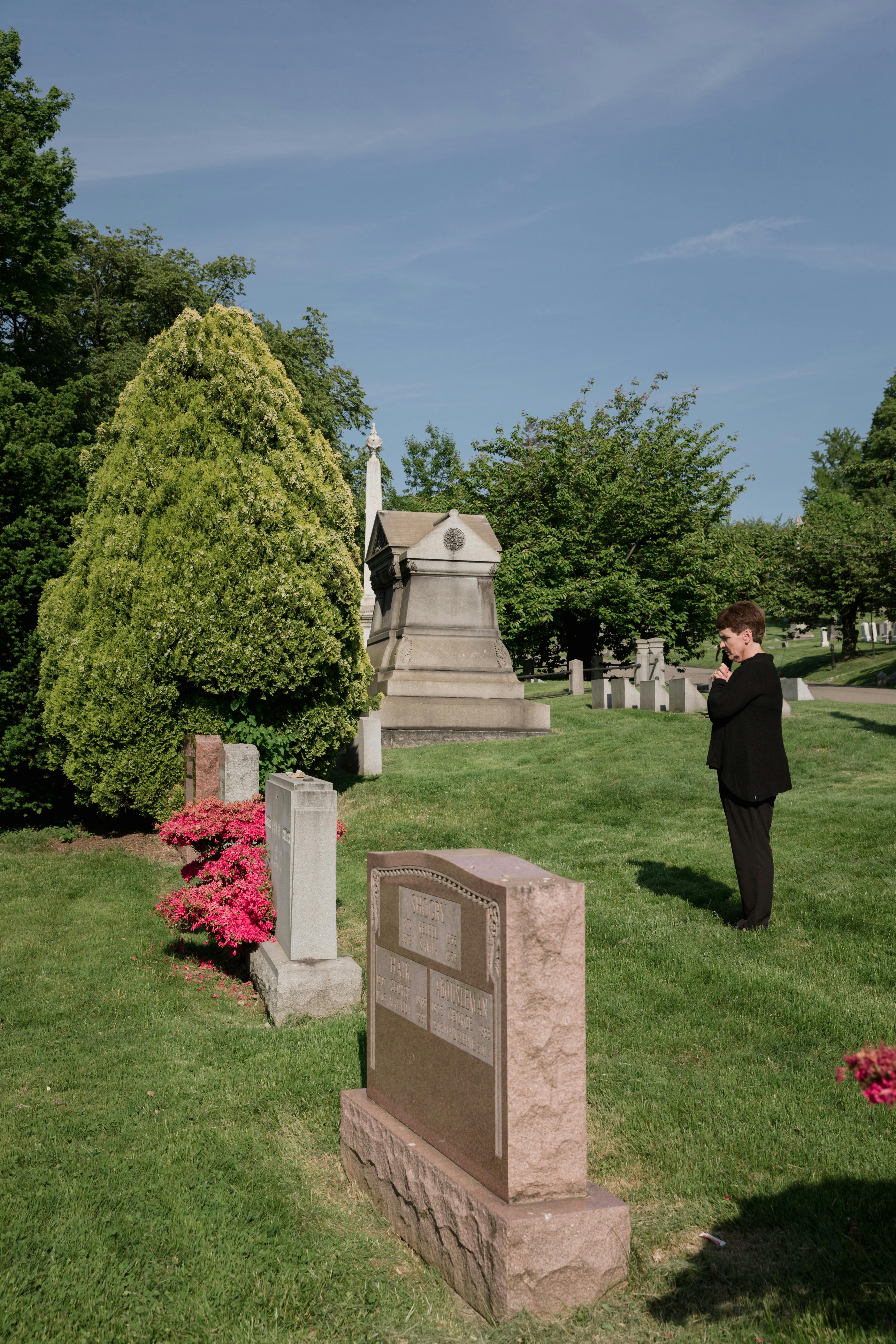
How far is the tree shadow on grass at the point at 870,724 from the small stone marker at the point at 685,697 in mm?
2498

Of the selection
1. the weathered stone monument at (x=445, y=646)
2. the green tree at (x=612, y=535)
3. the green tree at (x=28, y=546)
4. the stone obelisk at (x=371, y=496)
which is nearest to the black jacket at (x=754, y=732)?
the green tree at (x=28, y=546)

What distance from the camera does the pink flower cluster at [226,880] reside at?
7129 millimetres

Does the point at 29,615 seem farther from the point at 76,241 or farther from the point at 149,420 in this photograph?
the point at 76,241

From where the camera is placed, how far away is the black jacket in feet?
22.1

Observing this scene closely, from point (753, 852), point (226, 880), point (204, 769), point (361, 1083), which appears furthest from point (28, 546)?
point (753, 852)

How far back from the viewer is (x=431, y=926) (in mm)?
3713

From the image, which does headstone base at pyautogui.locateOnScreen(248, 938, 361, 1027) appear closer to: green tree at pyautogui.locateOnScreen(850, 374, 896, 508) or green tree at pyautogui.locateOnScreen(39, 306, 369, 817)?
green tree at pyautogui.locateOnScreen(39, 306, 369, 817)

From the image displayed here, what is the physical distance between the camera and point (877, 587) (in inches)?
1410

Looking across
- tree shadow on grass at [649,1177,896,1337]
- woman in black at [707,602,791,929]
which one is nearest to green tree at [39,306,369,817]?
woman in black at [707,602,791,929]

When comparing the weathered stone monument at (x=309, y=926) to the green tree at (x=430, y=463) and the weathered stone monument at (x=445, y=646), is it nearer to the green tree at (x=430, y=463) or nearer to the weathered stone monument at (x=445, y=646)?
the weathered stone monument at (x=445, y=646)

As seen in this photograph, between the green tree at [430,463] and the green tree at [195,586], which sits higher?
the green tree at [430,463]

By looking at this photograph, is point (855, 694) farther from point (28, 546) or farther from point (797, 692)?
point (28, 546)

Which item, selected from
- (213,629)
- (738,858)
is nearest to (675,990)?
(738,858)

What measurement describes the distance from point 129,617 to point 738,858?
7.75 meters
